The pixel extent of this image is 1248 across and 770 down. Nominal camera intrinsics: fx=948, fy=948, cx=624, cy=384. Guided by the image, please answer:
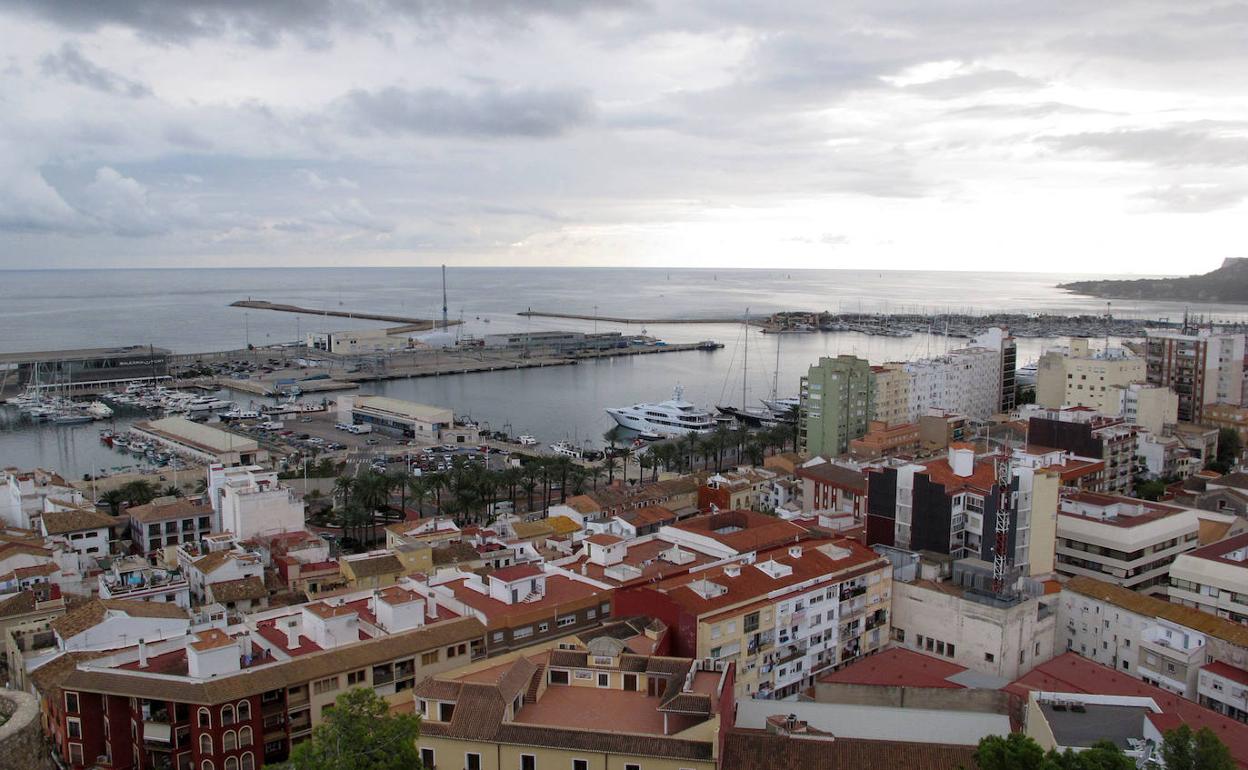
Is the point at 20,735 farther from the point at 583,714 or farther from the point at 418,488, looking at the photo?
the point at 418,488

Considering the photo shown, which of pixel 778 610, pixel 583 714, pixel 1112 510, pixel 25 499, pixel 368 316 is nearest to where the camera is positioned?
pixel 583 714

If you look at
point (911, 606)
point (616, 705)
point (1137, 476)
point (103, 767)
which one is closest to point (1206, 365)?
point (1137, 476)

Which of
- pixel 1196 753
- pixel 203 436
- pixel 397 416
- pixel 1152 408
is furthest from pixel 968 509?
pixel 203 436

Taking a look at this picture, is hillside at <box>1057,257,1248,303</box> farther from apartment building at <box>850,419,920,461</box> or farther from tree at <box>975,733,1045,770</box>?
tree at <box>975,733,1045,770</box>

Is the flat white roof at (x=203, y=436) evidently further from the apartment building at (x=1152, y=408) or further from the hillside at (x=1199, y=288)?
the hillside at (x=1199, y=288)

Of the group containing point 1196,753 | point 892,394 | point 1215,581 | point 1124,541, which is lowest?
point 1215,581
